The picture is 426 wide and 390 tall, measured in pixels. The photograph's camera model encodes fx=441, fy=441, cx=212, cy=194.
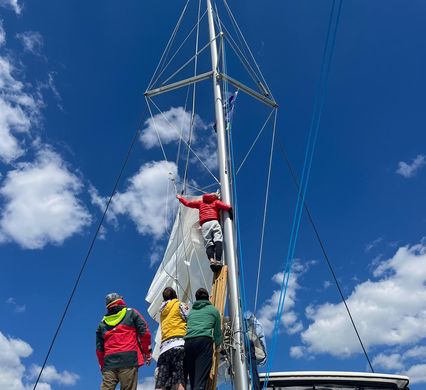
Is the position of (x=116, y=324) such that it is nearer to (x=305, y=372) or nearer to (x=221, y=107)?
(x=305, y=372)

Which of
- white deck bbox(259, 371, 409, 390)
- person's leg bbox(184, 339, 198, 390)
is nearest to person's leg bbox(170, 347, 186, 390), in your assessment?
person's leg bbox(184, 339, 198, 390)

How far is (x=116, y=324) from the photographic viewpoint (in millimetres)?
5238

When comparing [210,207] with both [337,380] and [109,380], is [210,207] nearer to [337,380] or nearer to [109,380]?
[109,380]

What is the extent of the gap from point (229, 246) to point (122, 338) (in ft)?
6.71

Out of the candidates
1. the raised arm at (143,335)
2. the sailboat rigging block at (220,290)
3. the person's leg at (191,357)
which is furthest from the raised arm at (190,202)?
the person's leg at (191,357)

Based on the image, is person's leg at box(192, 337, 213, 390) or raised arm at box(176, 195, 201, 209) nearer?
person's leg at box(192, 337, 213, 390)

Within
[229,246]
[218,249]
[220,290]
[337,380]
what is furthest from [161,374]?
[337,380]

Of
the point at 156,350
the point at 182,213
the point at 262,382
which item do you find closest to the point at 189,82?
the point at 182,213

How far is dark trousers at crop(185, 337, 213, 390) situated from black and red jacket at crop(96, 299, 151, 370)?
707mm

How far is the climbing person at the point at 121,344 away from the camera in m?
5.04

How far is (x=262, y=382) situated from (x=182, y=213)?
3.26 meters

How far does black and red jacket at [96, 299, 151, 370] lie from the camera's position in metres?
5.07

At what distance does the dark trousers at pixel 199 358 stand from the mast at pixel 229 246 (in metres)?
0.79

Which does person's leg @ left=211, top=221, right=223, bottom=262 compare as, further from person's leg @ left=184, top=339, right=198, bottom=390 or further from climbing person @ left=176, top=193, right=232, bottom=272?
person's leg @ left=184, top=339, right=198, bottom=390
